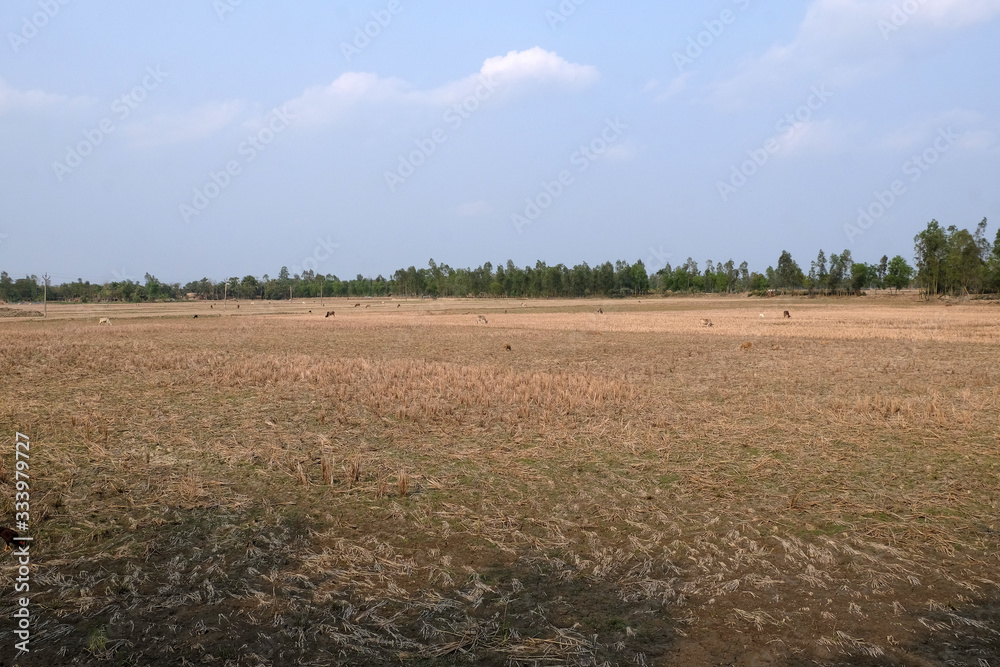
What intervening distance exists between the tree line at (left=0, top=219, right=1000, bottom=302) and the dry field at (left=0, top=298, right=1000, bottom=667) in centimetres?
9041

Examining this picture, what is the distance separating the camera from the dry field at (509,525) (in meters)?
4.04

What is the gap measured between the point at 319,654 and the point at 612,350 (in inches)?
796

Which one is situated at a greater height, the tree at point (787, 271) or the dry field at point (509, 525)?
the tree at point (787, 271)

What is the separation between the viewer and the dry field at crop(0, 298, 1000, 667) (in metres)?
4.04

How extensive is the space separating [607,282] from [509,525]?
145m

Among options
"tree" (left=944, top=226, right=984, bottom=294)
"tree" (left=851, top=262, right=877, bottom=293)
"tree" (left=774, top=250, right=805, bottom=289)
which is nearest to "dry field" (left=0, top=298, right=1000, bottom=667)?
"tree" (left=944, top=226, right=984, bottom=294)

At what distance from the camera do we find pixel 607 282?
148 meters

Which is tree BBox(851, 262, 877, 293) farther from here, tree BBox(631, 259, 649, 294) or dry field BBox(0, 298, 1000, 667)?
dry field BBox(0, 298, 1000, 667)

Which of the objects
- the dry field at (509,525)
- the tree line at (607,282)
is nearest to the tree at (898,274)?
the tree line at (607,282)

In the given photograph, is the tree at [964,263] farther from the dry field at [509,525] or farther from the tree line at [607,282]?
the dry field at [509,525]

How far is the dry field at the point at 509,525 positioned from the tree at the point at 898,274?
6074 inches

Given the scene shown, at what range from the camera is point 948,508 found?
643cm

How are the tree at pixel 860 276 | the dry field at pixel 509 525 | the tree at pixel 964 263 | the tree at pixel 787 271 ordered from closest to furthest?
the dry field at pixel 509 525 → the tree at pixel 964 263 → the tree at pixel 860 276 → the tree at pixel 787 271

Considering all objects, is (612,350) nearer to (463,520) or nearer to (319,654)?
(463,520)
